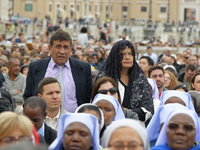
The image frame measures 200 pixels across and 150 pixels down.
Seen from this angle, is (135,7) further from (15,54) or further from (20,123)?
(20,123)

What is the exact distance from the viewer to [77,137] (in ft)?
14.6

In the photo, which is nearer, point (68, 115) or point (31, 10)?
point (68, 115)

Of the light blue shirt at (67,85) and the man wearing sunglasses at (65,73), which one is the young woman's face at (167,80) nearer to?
the man wearing sunglasses at (65,73)

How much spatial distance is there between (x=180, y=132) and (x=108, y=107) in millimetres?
1314

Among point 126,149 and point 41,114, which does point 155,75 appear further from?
point 126,149

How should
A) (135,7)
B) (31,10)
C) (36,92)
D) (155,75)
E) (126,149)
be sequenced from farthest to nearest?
(135,7) → (31,10) → (155,75) → (36,92) → (126,149)

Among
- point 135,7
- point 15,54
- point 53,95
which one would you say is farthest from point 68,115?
point 135,7

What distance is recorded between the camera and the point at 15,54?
1389cm

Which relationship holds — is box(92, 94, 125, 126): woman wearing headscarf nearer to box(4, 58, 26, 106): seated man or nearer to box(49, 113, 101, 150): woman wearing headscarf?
box(49, 113, 101, 150): woman wearing headscarf

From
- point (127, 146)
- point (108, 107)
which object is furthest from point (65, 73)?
point (127, 146)

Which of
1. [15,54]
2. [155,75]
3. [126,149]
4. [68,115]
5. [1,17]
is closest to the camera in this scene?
[126,149]

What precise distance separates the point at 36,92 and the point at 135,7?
296 feet

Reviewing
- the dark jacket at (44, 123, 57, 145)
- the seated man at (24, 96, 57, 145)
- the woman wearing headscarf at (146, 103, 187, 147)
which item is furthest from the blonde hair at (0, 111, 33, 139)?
the woman wearing headscarf at (146, 103, 187, 147)

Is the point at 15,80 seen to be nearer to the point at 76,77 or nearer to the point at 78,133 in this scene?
the point at 76,77
